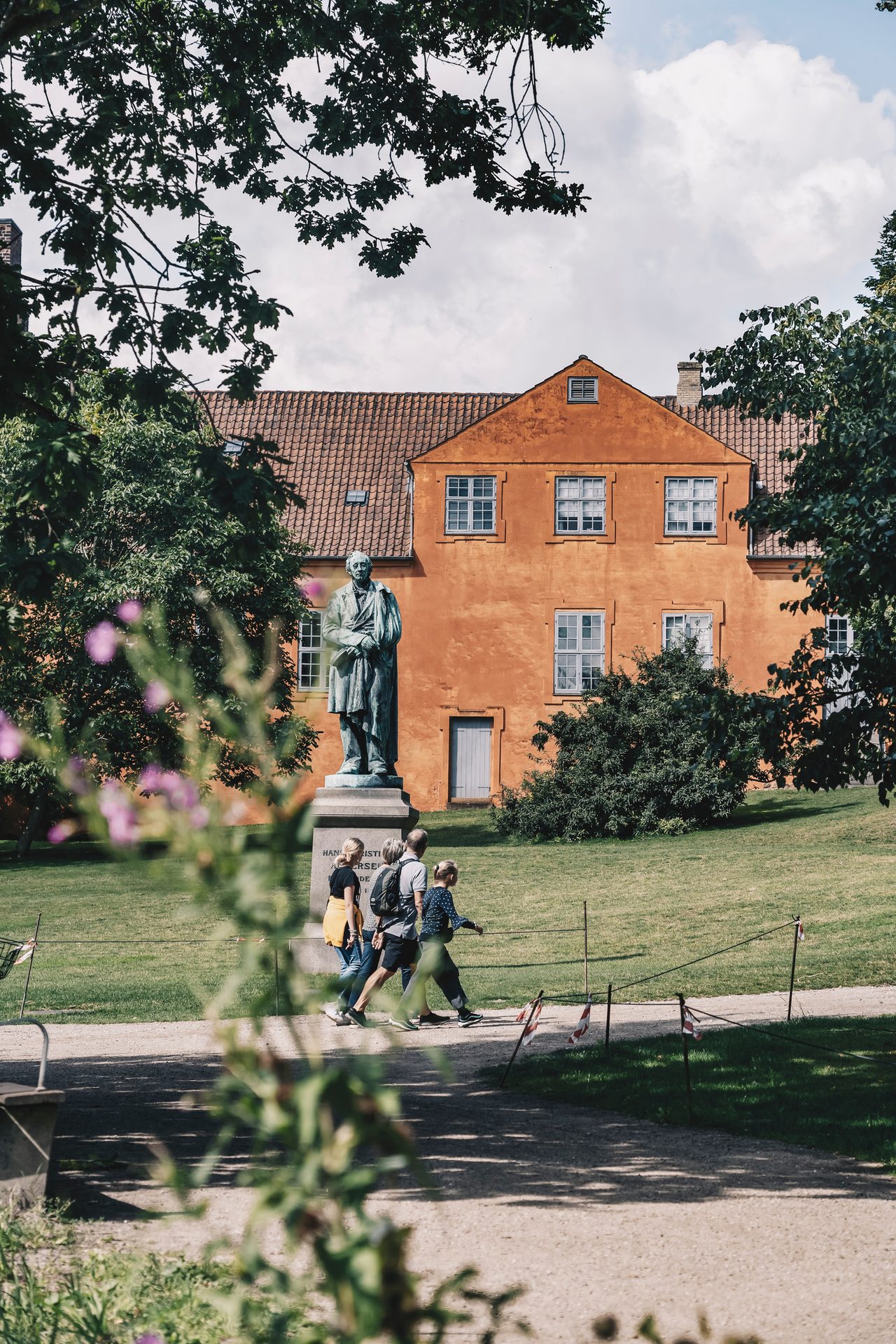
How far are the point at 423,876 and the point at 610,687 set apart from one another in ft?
62.6

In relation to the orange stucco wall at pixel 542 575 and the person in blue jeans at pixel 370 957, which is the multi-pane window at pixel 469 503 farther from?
the person in blue jeans at pixel 370 957

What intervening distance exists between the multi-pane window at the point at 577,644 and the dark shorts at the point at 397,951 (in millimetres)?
26182

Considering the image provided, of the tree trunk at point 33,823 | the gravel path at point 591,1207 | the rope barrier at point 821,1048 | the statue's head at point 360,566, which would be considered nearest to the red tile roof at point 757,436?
the tree trunk at point 33,823

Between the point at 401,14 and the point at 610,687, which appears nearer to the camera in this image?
the point at 401,14

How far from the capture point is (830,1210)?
713 cm

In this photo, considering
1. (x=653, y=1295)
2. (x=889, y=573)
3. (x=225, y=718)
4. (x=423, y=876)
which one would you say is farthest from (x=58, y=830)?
(x=423, y=876)

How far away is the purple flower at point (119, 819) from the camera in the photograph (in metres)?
1.92

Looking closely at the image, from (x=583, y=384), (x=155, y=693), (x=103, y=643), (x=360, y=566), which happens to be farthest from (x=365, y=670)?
(x=583, y=384)

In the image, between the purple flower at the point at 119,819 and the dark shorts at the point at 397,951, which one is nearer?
the purple flower at the point at 119,819

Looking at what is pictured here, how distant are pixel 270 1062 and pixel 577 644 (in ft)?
123

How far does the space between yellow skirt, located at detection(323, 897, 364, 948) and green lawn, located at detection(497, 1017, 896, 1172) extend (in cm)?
203

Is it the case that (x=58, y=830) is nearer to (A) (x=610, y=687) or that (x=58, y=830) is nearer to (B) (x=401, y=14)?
(B) (x=401, y=14)

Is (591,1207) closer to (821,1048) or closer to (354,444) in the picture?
(821,1048)

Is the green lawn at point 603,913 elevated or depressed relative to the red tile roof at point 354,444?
depressed
